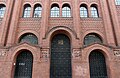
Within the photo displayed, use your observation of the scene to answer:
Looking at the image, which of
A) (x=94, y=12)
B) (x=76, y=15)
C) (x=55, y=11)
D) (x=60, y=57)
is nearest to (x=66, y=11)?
(x=55, y=11)

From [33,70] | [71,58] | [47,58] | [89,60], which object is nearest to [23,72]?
[33,70]

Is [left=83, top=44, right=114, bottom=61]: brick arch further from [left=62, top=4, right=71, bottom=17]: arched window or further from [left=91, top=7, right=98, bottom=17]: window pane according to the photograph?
[left=62, top=4, right=71, bottom=17]: arched window

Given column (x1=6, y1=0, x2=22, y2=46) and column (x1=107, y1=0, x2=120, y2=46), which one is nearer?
column (x1=6, y1=0, x2=22, y2=46)

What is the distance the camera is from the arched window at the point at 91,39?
1914 centimetres

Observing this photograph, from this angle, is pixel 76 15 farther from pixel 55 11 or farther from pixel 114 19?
pixel 114 19

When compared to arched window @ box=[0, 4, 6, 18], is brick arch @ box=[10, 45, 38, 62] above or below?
below

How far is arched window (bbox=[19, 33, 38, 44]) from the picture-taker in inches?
755

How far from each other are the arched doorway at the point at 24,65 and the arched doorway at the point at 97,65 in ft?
22.0

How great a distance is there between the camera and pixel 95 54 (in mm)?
18406

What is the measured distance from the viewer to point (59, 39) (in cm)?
1947

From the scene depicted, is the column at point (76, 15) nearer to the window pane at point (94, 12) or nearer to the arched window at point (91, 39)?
the arched window at point (91, 39)

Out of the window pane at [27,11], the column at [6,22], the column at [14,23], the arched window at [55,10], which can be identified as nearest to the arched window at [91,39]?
the arched window at [55,10]

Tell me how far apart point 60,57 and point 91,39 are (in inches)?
171


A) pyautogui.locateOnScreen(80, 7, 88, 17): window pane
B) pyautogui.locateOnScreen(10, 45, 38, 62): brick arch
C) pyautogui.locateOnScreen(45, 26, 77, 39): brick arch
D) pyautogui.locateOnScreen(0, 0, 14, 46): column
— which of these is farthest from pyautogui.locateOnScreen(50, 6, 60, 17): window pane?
pyautogui.locateOnScreen(10, 45, 38, 62): brick arch
